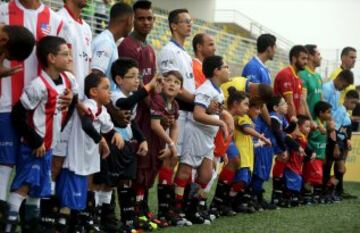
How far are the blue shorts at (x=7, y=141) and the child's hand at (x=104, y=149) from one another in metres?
0.83

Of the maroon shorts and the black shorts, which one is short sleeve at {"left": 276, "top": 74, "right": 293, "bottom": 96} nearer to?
the maroon shorts

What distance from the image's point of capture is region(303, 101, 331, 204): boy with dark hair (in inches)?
399

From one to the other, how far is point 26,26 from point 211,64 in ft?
8.69

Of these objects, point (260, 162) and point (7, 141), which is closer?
point (7, 141)

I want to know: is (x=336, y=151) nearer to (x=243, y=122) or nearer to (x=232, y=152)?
(x=243, y=122)

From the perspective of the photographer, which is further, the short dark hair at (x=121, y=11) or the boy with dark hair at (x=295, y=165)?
the boy with dark hair at (x=295, y=165)

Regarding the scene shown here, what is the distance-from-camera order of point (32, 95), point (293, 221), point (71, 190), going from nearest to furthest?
1. point (32, 95)
2. point (71, 190)
3. point (293, 221)

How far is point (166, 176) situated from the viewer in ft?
23.9

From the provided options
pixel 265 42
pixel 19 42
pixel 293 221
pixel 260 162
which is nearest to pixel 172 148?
pixel 293 221

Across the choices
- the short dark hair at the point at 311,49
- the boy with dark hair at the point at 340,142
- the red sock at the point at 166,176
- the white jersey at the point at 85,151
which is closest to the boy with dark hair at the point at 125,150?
the white jersey at the point at 85,151

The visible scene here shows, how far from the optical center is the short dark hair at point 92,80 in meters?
5.88

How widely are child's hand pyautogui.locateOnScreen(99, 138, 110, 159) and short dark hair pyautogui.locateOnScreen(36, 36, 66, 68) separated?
0.81m

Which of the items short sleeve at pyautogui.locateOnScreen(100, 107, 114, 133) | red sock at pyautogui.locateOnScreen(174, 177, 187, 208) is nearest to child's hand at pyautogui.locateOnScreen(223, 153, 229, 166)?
red sock at pyautogui.locateOnScreen(174, 177, 187, 208)

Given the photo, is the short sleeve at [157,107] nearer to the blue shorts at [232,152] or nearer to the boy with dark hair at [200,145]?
the boy with dark hair at [200,145]
